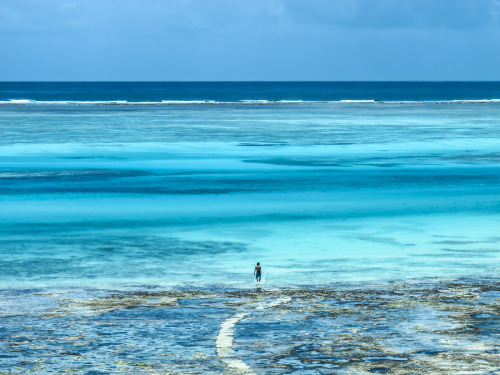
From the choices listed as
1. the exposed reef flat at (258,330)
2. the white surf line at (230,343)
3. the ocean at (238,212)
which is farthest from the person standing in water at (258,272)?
the white surf line at (230,343)

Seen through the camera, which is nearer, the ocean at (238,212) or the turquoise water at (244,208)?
the ocean at (238,212)

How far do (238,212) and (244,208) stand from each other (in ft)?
3.12

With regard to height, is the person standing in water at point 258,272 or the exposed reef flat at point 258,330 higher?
the person standing in water at point 258,272

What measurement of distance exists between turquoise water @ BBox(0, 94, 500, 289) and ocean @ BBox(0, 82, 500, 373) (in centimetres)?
7

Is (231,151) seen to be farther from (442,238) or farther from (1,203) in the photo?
(442,238)

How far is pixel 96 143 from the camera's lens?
176 ft

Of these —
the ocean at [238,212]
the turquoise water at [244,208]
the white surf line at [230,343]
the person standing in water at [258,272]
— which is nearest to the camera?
the white surf line at [230,343]

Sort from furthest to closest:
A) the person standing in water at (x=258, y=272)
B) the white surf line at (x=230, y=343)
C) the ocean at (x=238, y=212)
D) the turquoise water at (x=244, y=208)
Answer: the turquoise water at (x=244, y=208)
the ocean at (x=238, y=212)
the person standing in water at (x=258, y=272)
the white surf line at (x=230, y=343)

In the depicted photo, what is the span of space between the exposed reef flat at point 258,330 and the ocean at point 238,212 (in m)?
0.33

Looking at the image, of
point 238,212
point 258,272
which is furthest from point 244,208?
point 258,272

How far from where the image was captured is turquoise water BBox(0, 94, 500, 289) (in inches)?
789

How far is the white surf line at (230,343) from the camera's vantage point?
12.5 m

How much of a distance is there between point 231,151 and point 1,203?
20.0 metres

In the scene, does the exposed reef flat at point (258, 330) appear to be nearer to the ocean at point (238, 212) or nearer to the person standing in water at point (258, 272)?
the ocean at point (238, 212)
